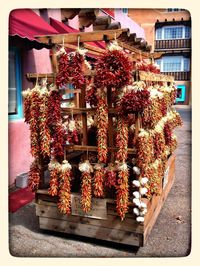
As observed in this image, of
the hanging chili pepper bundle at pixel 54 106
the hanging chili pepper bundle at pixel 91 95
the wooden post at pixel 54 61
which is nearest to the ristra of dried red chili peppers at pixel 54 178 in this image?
the hanging chili pepper bundle at pixel 54 106

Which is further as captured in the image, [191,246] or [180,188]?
[180,188]

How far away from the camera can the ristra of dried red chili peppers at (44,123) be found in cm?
304

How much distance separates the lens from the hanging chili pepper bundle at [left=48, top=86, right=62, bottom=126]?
2980 mm

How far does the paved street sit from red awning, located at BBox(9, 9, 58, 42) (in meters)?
1.80

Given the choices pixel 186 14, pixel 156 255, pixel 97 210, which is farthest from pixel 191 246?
pixel 186 14

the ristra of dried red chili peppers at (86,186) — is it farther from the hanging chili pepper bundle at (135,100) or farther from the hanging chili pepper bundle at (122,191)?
the hanging chili pepper bundle at (135,100)

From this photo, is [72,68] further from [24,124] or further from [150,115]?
[24,124]

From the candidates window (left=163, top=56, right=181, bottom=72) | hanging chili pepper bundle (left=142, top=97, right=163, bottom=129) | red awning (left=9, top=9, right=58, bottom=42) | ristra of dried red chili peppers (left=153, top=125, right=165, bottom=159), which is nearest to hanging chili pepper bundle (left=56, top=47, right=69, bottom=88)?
red awning (left=9, top=9, right=58, bottom=42)

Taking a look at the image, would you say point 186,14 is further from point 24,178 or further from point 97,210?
point 24,178

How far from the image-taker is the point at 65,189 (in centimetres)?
312

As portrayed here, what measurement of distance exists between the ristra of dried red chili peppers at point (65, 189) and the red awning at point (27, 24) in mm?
1384

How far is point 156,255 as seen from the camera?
3006 millimetres

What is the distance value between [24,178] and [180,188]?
7.43ft

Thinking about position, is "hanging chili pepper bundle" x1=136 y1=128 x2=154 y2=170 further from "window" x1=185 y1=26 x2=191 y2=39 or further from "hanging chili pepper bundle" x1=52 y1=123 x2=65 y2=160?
"window" x1=185 y1=26 x2=191 y2=39
